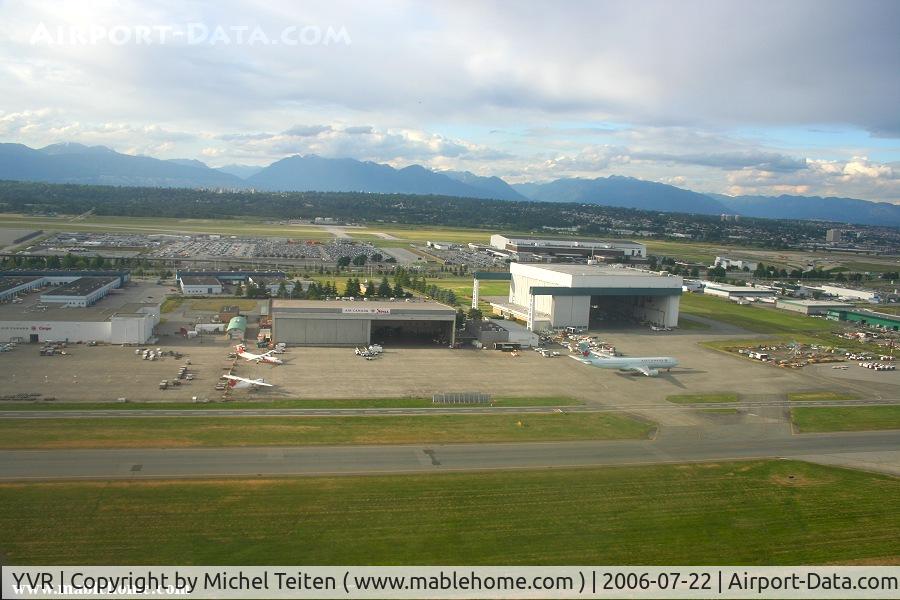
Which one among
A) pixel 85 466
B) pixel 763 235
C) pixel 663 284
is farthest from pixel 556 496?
pixel 763 235

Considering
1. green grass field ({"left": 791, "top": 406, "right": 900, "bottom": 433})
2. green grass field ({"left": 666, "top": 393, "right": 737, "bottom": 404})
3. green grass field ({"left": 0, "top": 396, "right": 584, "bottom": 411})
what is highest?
green grass field ({"left": 0, "top": 396, "right": 584, "bottom": 411})

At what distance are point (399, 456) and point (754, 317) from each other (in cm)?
5295

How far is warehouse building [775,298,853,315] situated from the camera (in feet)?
230

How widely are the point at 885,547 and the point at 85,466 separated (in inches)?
1026

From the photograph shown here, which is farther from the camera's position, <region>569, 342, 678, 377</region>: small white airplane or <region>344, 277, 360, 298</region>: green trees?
<region>344, 277, 360, 298</region>: green trees

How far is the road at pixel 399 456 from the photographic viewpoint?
22703 mm

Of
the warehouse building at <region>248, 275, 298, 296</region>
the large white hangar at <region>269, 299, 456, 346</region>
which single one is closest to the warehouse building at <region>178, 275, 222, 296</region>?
the warehouse building at <region>248, 275, 298, 296</region>

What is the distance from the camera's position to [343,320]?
44750 millimetres

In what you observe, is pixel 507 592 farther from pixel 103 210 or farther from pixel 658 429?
pixel 103 210

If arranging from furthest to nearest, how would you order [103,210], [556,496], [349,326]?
[103,210], [349,326], [556,496]

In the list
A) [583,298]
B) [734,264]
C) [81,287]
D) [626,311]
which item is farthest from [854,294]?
[81,287]

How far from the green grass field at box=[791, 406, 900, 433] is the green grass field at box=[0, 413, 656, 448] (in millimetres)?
8495

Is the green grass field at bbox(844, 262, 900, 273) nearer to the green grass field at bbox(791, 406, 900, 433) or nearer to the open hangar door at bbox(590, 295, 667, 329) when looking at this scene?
the open hangar door at bbox(590, 295, 667, 329)

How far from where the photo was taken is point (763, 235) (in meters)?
195
